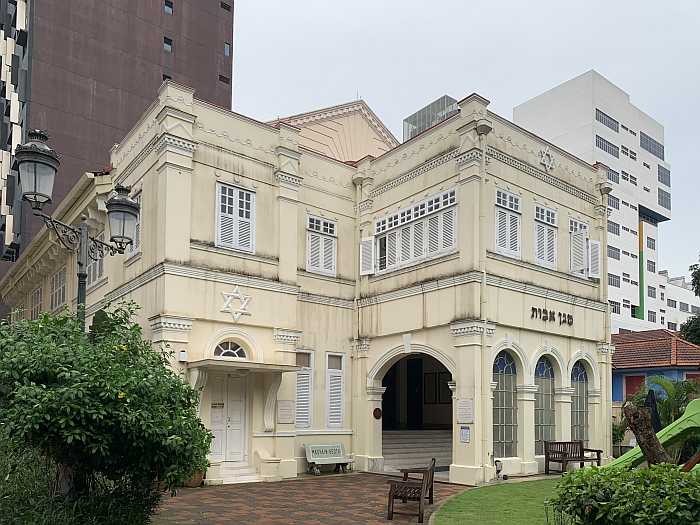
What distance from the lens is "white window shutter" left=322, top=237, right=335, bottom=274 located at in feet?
60.9

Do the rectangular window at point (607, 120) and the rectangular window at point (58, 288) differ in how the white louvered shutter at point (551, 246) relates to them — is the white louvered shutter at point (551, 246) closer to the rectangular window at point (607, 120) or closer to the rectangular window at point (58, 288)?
the rectangular window at point (58, 288)

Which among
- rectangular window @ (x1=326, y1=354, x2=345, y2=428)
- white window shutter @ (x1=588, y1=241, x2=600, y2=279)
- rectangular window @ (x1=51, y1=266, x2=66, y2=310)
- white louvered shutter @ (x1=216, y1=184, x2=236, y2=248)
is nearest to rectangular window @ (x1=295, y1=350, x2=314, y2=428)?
rectangular window @ (x1=326, y1=354, x2=345, y2=428)

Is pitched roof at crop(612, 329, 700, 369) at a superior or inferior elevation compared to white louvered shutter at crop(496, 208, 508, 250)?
inferior

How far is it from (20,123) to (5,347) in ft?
106

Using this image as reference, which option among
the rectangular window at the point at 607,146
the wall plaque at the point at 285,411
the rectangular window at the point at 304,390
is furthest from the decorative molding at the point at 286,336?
the rectangular window at the point at 607,146

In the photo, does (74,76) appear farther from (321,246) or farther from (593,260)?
(593,260)

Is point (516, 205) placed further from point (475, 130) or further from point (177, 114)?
point (177, 114)

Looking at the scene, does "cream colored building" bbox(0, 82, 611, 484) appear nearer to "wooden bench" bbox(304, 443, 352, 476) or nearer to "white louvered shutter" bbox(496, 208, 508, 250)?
"white louvered shutter" bbox(496, 208, 508, 250)

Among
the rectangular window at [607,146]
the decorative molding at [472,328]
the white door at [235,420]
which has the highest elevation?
the rectangular window at [607,146]

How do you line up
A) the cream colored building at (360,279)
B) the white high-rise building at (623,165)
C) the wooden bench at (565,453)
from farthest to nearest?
the white high-rise building at (623,165), the wooden bench at (565,453), the cream colored building at (360,279)

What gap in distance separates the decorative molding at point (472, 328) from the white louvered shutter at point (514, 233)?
2.25 metres

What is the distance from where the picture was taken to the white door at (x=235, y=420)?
627 inches

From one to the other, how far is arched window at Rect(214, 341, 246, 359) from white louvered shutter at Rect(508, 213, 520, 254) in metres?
6.85

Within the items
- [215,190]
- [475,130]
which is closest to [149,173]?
[215,190]
